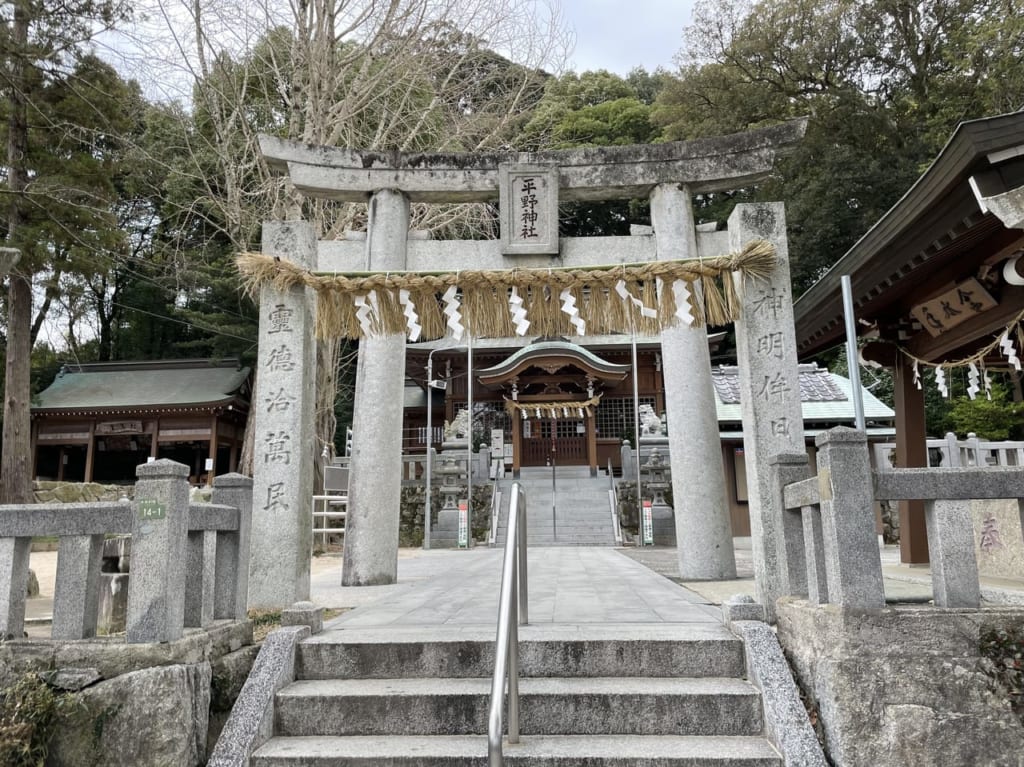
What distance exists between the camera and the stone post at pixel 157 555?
3.65 metres

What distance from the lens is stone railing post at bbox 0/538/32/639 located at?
12.2 feet

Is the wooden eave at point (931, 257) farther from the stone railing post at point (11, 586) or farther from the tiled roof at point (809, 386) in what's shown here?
the tiled roof at point (809, 386)

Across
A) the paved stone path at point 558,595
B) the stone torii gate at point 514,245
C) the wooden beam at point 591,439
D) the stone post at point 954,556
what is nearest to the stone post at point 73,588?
the paved stone path at point 558,595

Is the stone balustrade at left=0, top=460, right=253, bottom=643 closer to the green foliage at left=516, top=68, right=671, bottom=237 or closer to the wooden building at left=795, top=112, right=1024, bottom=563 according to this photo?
the wooden building at left=795, top=112, right=1024, bottom=563

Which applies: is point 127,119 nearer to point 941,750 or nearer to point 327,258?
point 327,258

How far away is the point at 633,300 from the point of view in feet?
18.4

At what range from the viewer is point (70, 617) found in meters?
3.73

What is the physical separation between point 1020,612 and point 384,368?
5.69 m

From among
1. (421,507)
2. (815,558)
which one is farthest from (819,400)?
(815,558)

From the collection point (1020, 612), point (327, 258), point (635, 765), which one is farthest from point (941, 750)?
point (327, 258)

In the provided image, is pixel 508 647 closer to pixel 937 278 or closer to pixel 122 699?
pixel 122 699

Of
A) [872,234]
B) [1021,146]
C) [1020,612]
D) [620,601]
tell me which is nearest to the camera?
[1020,612]

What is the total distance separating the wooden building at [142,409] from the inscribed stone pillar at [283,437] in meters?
19.7

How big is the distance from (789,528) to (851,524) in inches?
33.6
